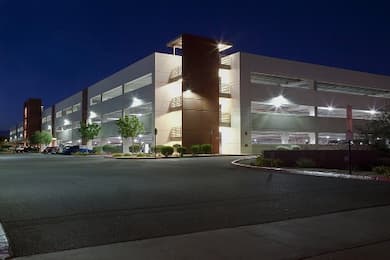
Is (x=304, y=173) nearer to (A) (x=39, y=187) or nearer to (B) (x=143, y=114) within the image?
(A) (x=39, y=187)

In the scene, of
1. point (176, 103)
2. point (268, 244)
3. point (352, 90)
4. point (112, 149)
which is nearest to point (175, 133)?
point (176, 103)

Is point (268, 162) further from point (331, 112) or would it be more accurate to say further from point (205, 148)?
point (331, 112)

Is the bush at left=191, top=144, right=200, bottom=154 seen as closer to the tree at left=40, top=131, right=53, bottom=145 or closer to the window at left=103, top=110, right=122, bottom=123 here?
the window at left=103, top=110, right=122, bottom=123

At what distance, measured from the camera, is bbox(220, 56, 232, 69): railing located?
4967 centimetres

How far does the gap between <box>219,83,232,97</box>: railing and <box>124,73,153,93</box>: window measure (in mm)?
9200

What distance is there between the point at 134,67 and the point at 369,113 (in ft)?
122

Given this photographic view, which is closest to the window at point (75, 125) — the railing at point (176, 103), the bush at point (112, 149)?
the bush at point (112, 149)

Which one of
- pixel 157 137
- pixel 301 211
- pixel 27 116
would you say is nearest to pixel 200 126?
pixel 157 137

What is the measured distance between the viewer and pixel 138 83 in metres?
55.9

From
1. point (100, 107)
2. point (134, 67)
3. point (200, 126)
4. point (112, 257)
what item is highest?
point (134, 67)

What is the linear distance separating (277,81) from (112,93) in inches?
1085

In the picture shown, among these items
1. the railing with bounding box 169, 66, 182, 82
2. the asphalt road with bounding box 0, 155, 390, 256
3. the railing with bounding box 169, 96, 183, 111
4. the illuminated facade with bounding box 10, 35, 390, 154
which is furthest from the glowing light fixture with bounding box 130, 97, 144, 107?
the asphalt road with bounding box 0, 155, 390, 256

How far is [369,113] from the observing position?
61.5 m

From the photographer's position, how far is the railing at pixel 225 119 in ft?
161
